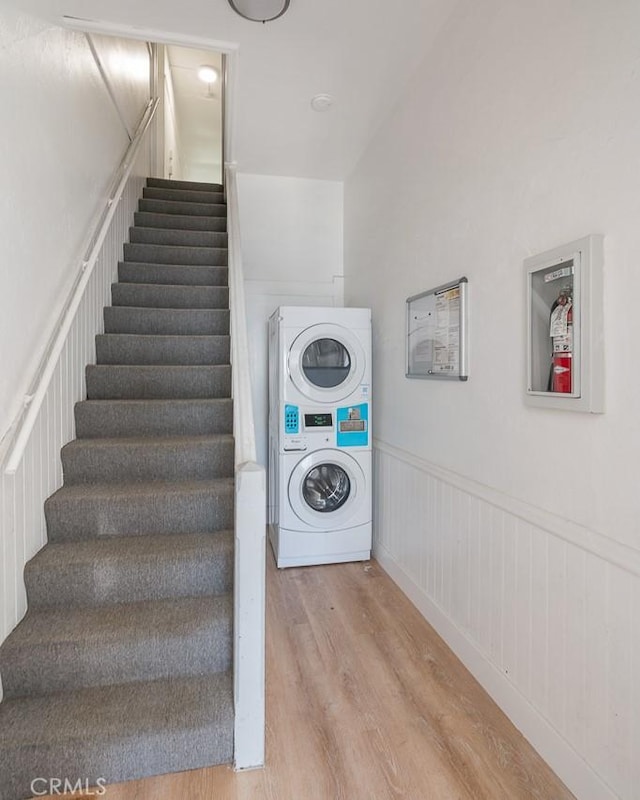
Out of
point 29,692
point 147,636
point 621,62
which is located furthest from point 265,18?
point 29,692

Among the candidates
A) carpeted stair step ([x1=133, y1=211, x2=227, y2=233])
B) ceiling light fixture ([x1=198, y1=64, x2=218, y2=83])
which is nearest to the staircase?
carpeted stair step ([x1=133, y1=211, x2=227, y2=233])

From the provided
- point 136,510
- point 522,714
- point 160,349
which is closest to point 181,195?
point 160,349

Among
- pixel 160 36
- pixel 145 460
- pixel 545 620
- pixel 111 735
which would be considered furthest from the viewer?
pixel 160 36

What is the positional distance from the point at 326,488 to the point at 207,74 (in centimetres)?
541

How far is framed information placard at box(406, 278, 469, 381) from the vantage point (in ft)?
6.55

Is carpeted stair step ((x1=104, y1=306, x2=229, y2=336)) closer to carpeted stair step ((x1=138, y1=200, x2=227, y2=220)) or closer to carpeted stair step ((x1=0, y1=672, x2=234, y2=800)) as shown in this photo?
carpeted stair step ((x1=138, y1=200, x2=227, y2=220))

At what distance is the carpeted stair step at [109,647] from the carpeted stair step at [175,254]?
8.33 feet

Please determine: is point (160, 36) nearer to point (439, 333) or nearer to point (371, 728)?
point (439, 333)

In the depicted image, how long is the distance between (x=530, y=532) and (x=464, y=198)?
144 centimetres

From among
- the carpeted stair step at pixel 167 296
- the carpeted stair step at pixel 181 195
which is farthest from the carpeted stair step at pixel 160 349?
the carpeted stair step at pixel 181 195

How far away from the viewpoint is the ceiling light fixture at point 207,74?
5.43 meters

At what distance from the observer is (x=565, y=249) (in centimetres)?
137

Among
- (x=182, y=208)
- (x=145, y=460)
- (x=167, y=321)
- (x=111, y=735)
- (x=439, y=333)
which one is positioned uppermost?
(x=182, y=208)

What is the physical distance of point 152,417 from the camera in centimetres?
240
